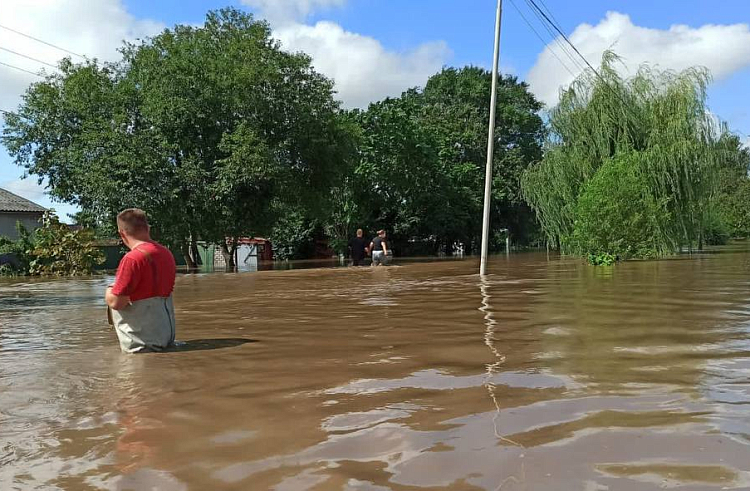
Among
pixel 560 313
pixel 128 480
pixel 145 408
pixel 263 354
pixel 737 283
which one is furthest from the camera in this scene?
pixel 737 283

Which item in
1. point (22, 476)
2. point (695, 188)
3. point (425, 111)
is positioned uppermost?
point (425, 111)

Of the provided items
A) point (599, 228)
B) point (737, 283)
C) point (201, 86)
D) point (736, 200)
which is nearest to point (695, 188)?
point (599, 228)

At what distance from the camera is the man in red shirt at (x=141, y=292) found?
6.49 metres

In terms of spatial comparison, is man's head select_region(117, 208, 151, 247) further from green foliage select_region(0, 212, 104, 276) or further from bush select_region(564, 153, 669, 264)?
green foliage select_region(0, 212, 104, 276)

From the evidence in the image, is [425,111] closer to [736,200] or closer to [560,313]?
[736,200]

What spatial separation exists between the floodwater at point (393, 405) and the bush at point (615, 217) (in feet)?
54.1

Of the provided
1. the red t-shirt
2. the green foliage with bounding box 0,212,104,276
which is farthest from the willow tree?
the red t-shirt

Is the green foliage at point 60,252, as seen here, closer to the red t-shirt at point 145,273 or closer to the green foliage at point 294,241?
the red t-shirt at point 145,273

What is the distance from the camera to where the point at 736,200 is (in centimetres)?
6662

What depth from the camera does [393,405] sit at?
14.4 feet

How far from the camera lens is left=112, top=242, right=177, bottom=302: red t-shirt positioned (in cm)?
645

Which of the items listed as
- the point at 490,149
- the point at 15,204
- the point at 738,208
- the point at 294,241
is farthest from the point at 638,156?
the point at 738,208

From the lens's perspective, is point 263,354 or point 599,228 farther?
point 599,228

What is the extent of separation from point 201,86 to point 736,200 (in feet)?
186
